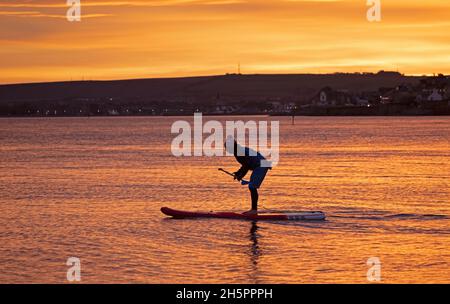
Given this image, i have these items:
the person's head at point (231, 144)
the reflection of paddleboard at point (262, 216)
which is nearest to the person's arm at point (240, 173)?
the person's head at point (231, 144)

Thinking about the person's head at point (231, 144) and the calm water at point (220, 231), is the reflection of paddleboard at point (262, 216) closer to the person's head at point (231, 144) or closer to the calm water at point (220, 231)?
the calm water at point (220, 231)

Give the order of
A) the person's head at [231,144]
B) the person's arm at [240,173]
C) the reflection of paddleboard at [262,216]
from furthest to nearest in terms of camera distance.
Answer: the reflection of paddleboard at [262,216]
the person's arm at [240,173]
the person's head at [231,144]

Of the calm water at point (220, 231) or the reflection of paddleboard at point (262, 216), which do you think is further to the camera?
the reflection of paddleboard at point (262, 216)

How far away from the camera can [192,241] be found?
23.8 m

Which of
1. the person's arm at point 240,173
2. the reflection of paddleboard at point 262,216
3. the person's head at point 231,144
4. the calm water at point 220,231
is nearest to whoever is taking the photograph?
the calm water at point 220,231

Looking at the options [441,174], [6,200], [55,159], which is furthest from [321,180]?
[55,159]

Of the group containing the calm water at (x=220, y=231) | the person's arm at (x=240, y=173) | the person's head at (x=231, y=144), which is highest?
the person's head at (x=231, y=144)

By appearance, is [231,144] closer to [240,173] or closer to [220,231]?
[240,173]

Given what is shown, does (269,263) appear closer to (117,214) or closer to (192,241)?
(192,241)

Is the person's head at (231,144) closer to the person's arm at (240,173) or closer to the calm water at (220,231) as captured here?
the person's arm at (240,173)

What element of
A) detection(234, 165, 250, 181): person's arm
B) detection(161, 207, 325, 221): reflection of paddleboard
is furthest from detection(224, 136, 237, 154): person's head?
detection(161, 207, 325, 221): reflection of paddleboard

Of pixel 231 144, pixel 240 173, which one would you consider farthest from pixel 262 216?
pixel 231 144

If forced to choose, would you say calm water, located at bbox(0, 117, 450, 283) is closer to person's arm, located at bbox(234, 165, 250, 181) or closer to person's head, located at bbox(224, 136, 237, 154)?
person's arm, located at bbox(234, 165, 250, 181)

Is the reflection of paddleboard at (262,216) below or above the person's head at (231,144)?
below
